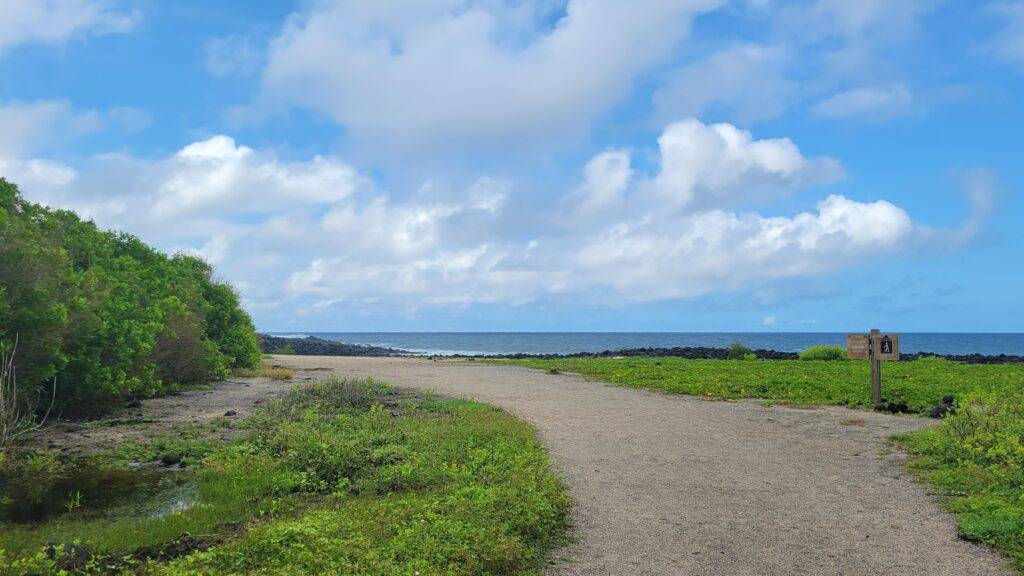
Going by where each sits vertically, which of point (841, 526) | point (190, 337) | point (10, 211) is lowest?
point (841, 526)

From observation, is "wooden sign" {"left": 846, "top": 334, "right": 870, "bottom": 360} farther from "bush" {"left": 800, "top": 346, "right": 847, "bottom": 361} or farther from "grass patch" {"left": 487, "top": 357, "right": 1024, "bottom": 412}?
"bush" {"left": 800, "top": 346, "right": 847, "bottom": 361}

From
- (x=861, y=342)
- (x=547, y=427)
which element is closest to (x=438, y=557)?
(x=547, y=427)

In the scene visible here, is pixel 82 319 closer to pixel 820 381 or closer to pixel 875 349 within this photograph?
pixel 875 349

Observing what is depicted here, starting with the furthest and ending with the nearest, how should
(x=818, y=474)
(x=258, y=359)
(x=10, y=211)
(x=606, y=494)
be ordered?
(x=258, y=359)
(x=10, y=211)
(x=818, y=474)
(x=606, y=494)

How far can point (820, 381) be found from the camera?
22.8 m

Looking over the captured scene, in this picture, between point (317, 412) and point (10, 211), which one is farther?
point (10, 211)

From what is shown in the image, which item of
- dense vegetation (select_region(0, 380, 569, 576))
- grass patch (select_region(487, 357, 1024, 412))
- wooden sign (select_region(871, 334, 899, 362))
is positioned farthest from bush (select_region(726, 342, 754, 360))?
dense vegetation (select_region(0, 380, 569, 576))

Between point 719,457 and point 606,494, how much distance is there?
10.8 feet

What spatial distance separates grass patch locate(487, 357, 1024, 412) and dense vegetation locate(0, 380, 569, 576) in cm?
1021

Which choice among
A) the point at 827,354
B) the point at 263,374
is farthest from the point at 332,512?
the point at 827,354

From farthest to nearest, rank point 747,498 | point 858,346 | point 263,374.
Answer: point 263,374
point 858,346
point 747,498

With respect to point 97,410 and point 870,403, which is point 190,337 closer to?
point 97,410

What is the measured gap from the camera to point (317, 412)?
15.5 meters

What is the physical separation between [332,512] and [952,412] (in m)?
14.6
